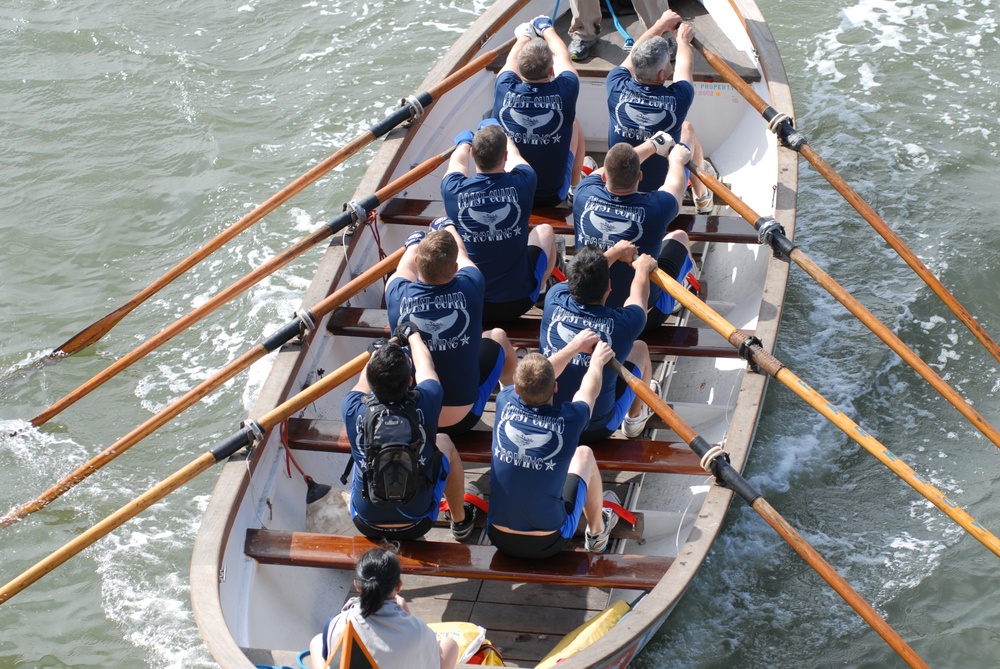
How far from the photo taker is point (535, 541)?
5281 millimetres

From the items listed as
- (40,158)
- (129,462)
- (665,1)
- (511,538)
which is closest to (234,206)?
(40,158)

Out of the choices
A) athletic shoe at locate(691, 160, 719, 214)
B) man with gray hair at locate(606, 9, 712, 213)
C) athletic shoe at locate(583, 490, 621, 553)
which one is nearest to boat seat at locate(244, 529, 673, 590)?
athletic shoe at locate(583, 490, 621, 553)

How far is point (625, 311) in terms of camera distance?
5809mm

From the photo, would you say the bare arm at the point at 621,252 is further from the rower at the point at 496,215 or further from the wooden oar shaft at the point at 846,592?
the wooden oar shaft at the point at 846,592

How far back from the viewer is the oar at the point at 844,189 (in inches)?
268

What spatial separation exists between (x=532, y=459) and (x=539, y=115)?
314cm

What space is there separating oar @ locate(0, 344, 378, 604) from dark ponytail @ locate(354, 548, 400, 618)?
1643 mm

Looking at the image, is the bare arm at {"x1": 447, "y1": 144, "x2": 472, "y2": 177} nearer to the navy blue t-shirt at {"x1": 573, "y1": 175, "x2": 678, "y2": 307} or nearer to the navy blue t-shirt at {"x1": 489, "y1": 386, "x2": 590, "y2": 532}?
the navy blue t-shirt at {"x1": 573, "y1": 175, "x2": 678, "y2": 307}

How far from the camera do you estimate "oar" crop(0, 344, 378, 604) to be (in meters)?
5.40

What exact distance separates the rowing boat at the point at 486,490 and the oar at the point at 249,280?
3.2 inches

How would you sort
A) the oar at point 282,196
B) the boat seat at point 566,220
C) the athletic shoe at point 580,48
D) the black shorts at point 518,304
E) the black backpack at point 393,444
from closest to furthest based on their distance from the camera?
the black backpack at point 393,444
the black shorts at point 518,304
the oar at point 282,196
the boat seat at point 566,220
the athletic shoe at point 580,48

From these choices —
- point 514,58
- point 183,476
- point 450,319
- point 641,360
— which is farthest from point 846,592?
point 514,58

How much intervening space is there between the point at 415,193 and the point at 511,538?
3.90m

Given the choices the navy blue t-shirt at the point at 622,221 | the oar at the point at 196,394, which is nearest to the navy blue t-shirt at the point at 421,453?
the oar at the point at 196,394
